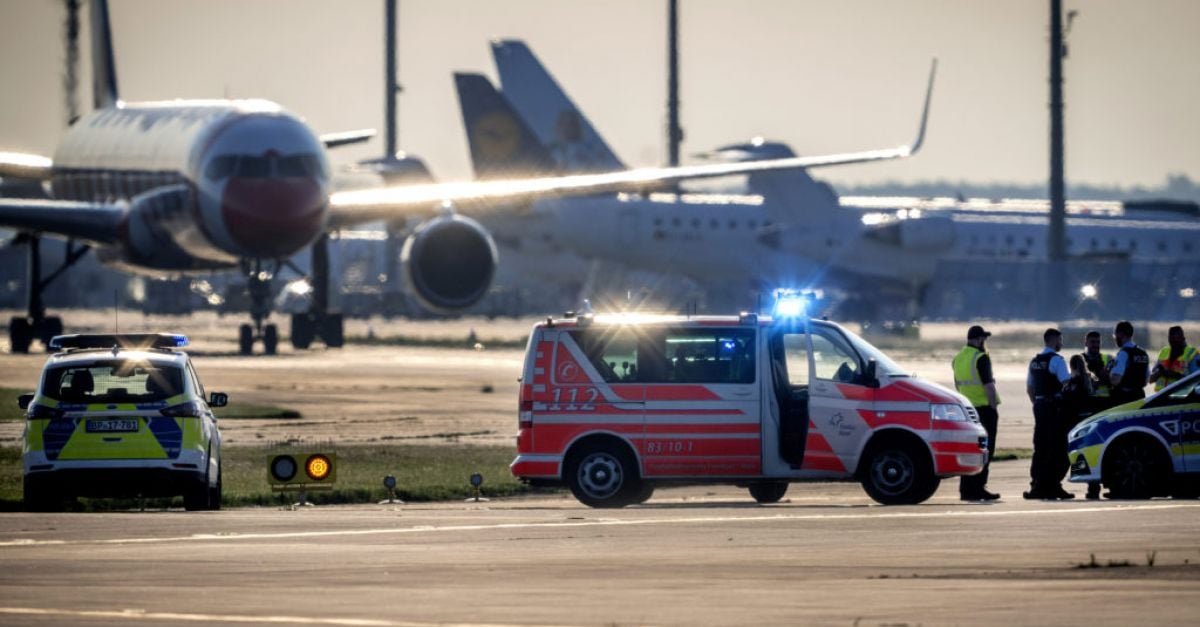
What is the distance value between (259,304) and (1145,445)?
2963 cm

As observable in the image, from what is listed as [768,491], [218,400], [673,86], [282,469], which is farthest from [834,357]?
[673,86]

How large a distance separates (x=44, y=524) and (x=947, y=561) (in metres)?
7.40

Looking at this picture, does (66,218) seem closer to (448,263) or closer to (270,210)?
(270,210)

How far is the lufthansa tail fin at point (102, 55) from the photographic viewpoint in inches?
2101

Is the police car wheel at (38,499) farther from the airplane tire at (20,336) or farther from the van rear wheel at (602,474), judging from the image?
the airplane tire at (20,336)

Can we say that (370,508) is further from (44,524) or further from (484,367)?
(484,367)

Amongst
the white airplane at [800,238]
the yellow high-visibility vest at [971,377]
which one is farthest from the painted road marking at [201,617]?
the white airplane at [800,238]

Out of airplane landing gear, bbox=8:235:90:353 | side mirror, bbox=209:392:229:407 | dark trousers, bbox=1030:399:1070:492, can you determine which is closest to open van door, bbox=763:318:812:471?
dark trousers, bbox=1030:399:1070:492

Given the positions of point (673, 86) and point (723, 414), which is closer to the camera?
point (723, 414)

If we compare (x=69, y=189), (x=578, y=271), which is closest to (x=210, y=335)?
(x=69, y=189)

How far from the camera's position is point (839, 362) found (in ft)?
69.9

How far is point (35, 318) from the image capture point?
50812 mm

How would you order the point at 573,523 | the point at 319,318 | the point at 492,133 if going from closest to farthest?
1. the point at 573,523
2. the point at 319,318
3. the point at 492,133

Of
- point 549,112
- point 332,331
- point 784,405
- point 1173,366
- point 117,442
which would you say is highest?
point 549,112
